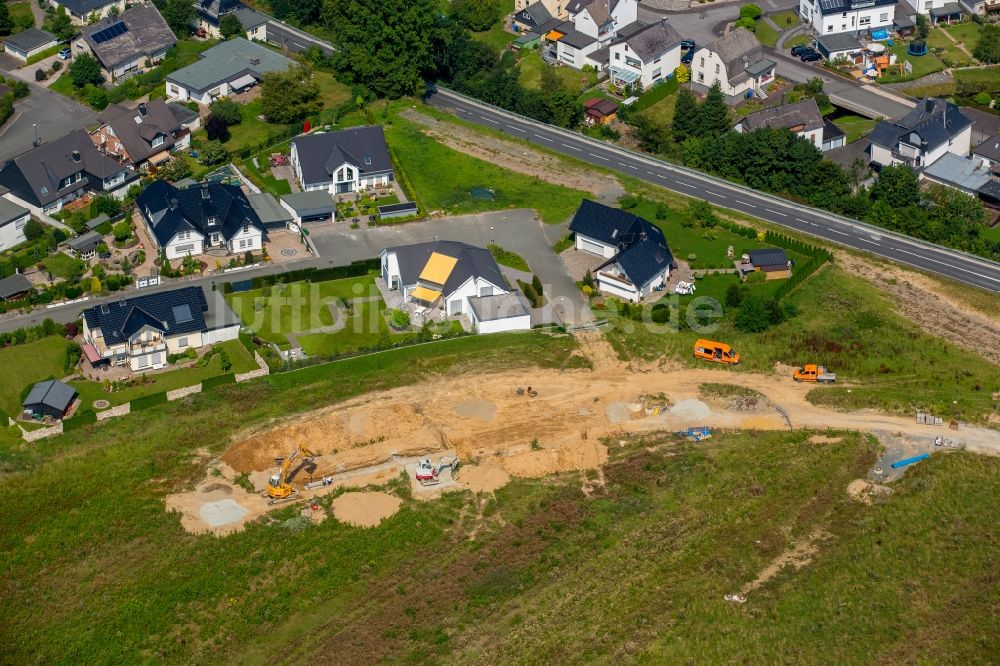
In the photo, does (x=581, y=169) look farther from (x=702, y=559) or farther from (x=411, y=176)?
(x=702, y=559)

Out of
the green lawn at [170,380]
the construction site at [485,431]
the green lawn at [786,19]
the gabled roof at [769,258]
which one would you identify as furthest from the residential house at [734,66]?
the green lawn at [170,380]

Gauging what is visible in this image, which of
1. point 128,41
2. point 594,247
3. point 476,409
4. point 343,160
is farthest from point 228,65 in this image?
point 476,409

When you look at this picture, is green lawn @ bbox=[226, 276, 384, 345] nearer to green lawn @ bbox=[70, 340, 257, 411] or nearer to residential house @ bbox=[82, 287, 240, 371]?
residential house @ bbox=[82, 287, 240, 371]

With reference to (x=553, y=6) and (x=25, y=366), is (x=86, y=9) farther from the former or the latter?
(x=25, y=366)

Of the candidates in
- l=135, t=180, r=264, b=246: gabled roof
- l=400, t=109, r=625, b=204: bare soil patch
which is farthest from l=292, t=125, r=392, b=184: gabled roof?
l=400, t=109, r=625, b=204: bare soil patch

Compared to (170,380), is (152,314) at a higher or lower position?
higher

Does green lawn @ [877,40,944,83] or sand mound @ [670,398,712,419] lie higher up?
green lawn @ [877,40,944,83]

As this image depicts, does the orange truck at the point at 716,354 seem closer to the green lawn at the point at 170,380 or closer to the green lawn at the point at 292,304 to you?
the green lawn at the point at 292,304
